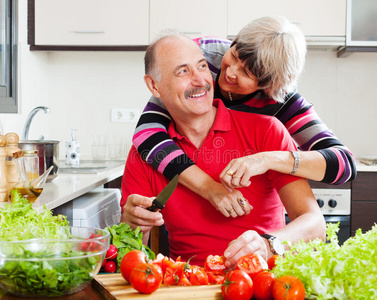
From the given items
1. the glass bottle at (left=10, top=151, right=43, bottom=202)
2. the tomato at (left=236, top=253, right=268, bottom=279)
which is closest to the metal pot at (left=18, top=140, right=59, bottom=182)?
the glass bottle at (left=10, top=151, right=43, bottom=202)

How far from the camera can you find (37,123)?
3314mm

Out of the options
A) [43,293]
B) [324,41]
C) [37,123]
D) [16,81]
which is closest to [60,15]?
[16,81]

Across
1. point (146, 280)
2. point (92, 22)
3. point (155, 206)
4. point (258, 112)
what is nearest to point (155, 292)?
point (146, 280)

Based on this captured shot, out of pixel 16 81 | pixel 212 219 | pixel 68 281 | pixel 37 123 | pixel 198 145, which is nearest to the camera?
pixel 68 281

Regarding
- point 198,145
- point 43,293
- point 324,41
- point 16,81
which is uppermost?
point 324,41

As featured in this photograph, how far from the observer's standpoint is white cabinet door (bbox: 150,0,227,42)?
3.00m

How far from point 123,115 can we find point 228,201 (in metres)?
2.09

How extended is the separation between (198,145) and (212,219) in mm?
276

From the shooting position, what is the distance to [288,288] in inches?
28.4

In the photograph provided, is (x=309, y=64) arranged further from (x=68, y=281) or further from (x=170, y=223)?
(x=68, y=281)

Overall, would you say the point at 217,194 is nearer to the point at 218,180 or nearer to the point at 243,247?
the point at 218,180

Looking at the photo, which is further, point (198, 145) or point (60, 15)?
point (60, 15)

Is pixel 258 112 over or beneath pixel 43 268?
over

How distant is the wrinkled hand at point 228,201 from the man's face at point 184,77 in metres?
0.30
